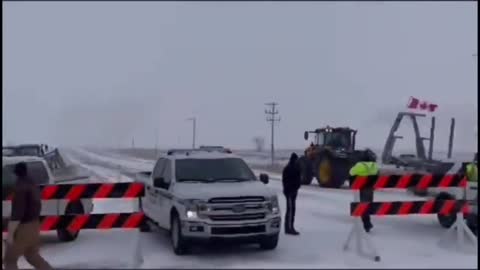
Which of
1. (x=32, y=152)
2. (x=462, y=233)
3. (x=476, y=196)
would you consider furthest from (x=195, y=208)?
(x=32, y=152)

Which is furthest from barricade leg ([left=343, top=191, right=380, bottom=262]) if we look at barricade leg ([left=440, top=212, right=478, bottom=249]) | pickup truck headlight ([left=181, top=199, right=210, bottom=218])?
pickup truck headlight ([left=181, top=199, right=210, bottom=218])

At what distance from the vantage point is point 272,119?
29.5 m

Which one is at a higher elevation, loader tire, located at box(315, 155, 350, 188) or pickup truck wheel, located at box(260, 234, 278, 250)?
pickup truck wheel, located at box(260, 234, 278, 250)

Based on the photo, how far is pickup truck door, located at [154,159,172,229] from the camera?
11.8 meters

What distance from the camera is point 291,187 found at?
44.4ft

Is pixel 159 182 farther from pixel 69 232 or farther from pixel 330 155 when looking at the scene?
pixel 330 155

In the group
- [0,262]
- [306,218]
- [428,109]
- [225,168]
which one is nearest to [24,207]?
[0,262]

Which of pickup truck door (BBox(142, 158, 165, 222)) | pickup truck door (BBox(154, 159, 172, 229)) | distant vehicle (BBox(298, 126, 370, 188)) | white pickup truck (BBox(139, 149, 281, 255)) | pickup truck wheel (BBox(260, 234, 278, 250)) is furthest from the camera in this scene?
distant vehicle (BBox(298, 126, 370, 188))

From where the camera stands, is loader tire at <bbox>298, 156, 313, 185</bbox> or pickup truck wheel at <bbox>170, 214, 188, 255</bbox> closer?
pickup truck wheel at <bbox>170, 214, 188, 255</bbox>

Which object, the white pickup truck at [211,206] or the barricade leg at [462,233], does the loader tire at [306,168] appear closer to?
the white pickup truck at [211,206]

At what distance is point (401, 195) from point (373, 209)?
11.2 metres

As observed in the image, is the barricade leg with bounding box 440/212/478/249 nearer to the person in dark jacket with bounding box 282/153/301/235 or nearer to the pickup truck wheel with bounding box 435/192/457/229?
the pickup truck wheel with bounding box 435/192/457/229

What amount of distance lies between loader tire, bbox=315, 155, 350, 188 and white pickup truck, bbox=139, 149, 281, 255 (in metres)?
13.4

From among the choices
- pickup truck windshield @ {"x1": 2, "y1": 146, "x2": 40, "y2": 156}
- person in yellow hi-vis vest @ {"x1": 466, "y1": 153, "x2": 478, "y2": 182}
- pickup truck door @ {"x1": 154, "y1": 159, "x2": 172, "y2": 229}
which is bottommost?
pickup truck windshield @ {"x1": 2, "y1": 146, "x2": 40, "y2": 156}
